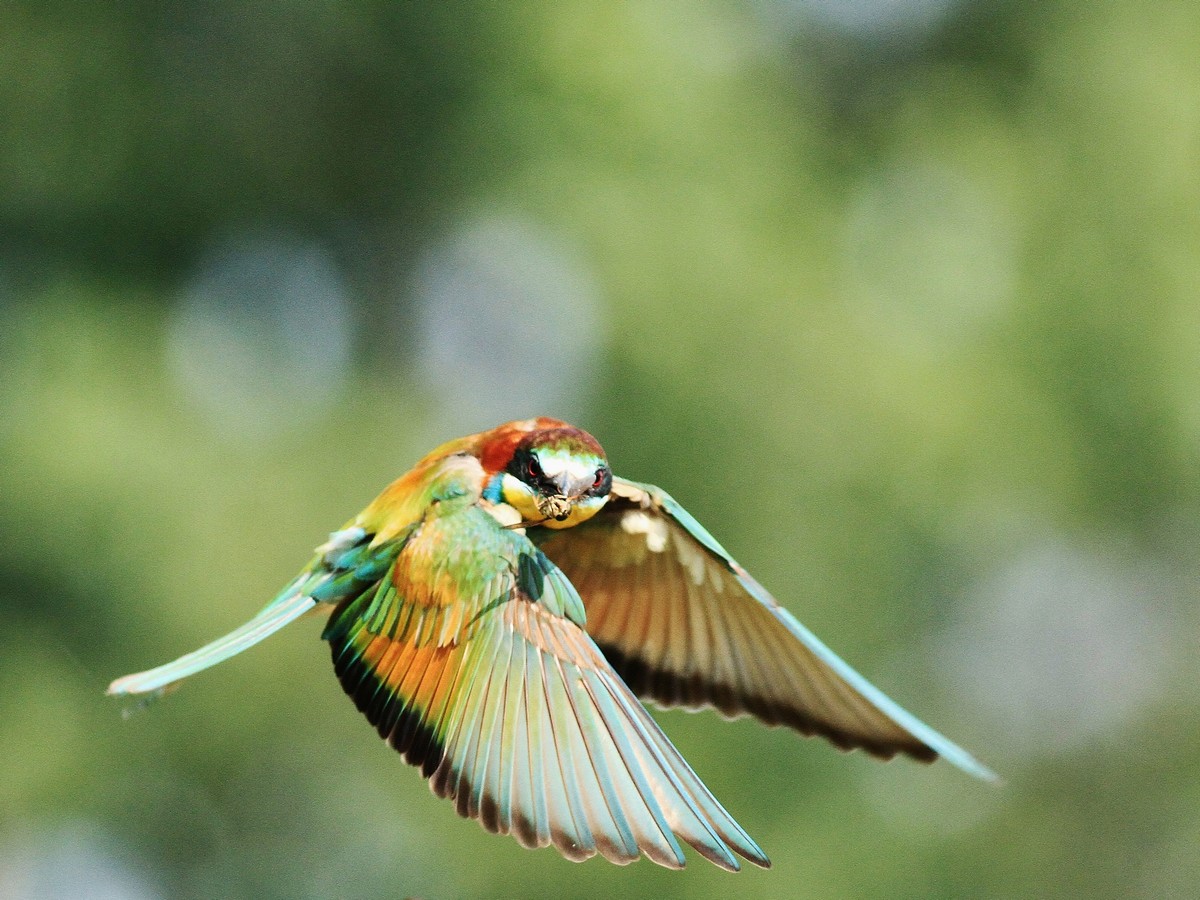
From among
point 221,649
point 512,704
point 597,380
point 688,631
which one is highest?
point 597,380

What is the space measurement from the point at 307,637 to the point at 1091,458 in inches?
189

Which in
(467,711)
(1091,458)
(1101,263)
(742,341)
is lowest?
(467,711)

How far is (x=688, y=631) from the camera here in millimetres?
2240

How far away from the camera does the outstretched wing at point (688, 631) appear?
2123 millimetres

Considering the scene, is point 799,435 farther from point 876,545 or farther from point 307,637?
point 307,637

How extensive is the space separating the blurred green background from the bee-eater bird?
4.62 meters

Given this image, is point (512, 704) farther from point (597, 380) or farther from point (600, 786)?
point (597, 380)

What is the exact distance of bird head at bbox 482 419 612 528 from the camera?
1708mm

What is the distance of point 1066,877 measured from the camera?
8.83 m

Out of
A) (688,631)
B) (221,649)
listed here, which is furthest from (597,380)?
(221,649)

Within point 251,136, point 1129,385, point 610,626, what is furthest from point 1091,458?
point 610,626

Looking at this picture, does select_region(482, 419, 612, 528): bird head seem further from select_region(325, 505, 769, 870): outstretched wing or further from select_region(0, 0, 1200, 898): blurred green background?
select_region(0, 0, 1200, 898): blurred green background

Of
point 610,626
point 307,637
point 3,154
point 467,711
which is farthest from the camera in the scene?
point 3,154

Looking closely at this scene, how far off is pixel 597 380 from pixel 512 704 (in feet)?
19.3
